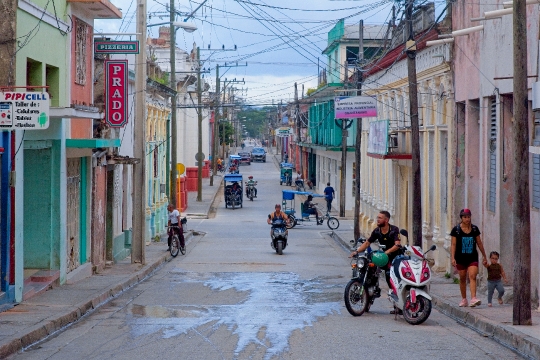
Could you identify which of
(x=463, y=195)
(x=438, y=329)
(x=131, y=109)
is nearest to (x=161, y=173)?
(x=131, y=109)

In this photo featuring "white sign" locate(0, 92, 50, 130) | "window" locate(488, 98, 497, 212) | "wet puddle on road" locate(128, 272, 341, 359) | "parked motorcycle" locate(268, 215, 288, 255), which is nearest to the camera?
"wet puddle on road" locate(128, 272, 341, 359)

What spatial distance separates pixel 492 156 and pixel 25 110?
1017cm

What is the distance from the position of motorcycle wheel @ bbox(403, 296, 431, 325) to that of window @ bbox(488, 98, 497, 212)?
5.65 metres

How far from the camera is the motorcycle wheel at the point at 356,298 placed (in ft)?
47.0

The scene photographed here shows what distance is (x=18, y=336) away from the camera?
11.7 meters

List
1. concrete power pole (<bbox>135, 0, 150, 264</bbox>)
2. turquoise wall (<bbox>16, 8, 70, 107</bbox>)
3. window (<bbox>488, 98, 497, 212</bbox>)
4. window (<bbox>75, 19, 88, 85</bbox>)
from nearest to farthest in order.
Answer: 1. turquoise wall (<bbox>16, 8, 70, 107</bbox>)
2. window (<bbox>488, 98, 497, 212</bbox>)
3. window (<bbox>75, 19, 88, 85</bbox>)
4. concrete power pole (<bbox>135, 0, 150, 264</bbox>)

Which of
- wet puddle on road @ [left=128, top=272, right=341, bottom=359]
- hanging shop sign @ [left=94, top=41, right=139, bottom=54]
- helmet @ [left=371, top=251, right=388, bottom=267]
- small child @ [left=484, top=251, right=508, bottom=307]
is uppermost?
hanging shop sign @ [left=94, top=41, right=139, bottom=54]

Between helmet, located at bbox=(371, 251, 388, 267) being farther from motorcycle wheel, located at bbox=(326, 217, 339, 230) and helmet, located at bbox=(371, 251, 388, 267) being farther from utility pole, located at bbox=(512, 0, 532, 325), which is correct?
motorcycle wheel, located at bbox=(326, 217, 339, 230)

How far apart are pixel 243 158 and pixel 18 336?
101m

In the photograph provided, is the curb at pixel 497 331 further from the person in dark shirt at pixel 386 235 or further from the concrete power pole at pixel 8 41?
the concrete power pole at pixel 8 41

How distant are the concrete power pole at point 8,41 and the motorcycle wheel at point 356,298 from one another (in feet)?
21.0

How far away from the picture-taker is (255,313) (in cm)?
1501

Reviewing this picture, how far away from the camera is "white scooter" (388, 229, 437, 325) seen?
1348 cm

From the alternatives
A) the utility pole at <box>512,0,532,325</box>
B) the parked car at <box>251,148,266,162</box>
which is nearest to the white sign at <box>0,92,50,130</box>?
the utility pole at <box>512,0,532,325</box>
